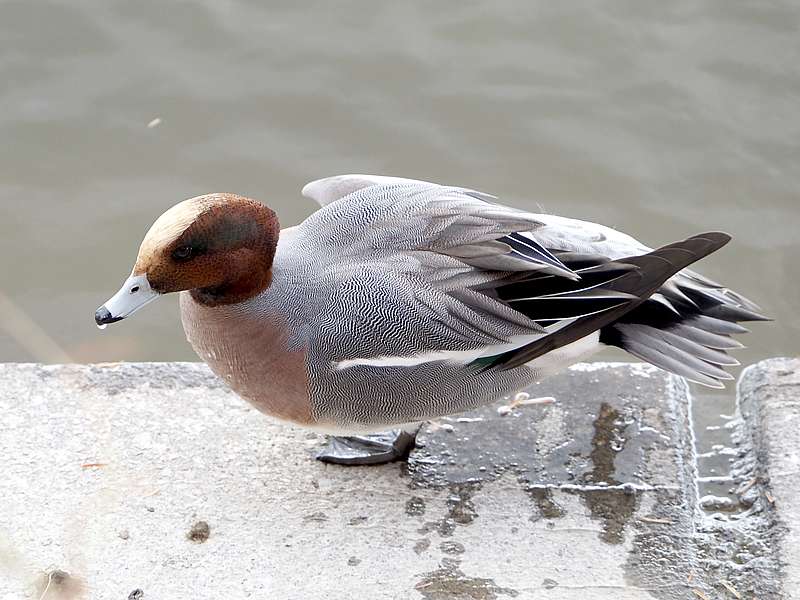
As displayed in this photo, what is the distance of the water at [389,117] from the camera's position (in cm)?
440

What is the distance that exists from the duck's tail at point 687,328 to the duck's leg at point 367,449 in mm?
571

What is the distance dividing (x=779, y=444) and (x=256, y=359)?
134 cm

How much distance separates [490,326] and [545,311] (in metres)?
0.14

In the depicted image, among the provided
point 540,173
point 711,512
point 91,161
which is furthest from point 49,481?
point 540,173

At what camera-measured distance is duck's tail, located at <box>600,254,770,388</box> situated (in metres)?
2.72

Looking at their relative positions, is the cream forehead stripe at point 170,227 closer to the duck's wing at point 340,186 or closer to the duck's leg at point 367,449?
the duck's wing at point 340,186

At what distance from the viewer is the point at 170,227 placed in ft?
7.92

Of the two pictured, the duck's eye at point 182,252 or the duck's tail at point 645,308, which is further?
the duck's tail at point 645,308

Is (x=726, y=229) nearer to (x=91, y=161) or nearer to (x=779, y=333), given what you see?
(x=779, y=333)

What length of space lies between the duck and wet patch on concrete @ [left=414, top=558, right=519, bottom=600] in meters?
0.38

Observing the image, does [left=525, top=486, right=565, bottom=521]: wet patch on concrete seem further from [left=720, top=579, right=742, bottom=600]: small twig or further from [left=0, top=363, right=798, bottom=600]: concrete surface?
[left=720, top=579, right=742, bottom=600]: small twig

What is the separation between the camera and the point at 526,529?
2.65 meters

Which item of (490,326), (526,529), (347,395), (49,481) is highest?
(490,326)

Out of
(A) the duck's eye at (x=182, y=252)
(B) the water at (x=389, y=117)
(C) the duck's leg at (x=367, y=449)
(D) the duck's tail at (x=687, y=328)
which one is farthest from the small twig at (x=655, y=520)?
(B) the water at (x=389, y=117)
